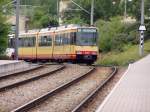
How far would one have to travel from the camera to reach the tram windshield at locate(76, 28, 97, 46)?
147ft

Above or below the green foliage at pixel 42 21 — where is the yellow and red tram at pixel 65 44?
below

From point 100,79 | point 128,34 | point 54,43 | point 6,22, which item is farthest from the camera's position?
point 128,34

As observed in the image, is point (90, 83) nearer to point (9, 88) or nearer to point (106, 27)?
point (9, 88)

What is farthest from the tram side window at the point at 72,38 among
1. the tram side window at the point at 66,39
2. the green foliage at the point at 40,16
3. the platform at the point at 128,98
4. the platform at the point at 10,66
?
the green foliage at the point at 40,16

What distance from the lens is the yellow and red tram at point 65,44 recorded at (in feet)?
147

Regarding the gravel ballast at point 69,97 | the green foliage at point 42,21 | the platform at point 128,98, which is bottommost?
the gravel ballast at point 69,97

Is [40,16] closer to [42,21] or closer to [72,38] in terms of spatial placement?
[42,21]

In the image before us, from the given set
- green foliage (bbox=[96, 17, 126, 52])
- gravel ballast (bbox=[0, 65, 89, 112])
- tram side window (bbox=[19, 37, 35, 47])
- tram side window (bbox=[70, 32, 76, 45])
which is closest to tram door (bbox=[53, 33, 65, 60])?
tram side window (bbox=[70, 32, 76, 45])

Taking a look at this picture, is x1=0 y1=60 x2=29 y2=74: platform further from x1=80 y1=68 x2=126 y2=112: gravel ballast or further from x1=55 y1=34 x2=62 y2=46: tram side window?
x1=55 y1=34 x2=62 y2=46: tram side window

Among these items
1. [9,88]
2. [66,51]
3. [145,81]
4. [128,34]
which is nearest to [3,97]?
[9,88]

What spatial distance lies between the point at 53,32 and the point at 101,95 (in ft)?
90.1

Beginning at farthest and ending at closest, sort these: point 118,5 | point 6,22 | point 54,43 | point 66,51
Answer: point 118,5 → point 6,22 → point 54,43 → point 66,51

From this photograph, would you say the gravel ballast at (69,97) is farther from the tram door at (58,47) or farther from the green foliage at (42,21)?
the green foliage at (42,21)

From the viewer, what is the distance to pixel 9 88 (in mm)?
23828
